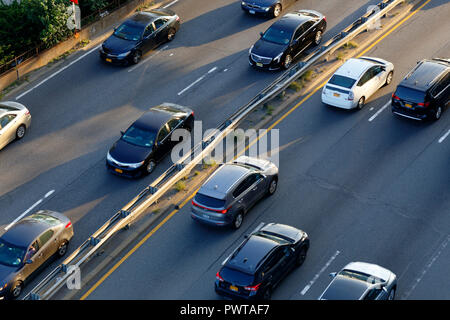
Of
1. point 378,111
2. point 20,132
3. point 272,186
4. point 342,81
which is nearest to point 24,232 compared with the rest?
point 20,132

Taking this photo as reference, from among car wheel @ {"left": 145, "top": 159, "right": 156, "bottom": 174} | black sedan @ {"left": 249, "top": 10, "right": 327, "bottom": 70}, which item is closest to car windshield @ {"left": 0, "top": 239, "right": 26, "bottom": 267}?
car wheel @ {"left": 145, "top": 159, "right": 156, "bottom": 174}

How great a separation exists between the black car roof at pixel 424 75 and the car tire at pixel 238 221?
9.61 metres

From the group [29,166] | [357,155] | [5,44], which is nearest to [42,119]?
[29,166]

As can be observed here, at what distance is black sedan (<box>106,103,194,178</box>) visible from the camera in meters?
31.1

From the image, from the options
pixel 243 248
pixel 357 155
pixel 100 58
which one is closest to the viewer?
pixel 243 248

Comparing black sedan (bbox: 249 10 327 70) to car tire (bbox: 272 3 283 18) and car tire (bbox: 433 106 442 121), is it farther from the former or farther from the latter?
car tire (bbox: 433 106 442 121)

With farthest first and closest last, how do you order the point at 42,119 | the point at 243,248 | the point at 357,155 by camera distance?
1. the point at 42,119
2. the point at 357,155
3. the point at 243,248

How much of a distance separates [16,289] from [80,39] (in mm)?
17484

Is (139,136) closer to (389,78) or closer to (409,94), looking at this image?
(409,94)

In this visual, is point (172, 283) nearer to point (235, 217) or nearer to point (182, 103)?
point (235, 217)

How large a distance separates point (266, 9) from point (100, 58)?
8990mm

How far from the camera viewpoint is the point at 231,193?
27.4 meters

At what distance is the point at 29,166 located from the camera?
3253 centimetres

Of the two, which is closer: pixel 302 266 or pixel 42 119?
pixel 302 266
